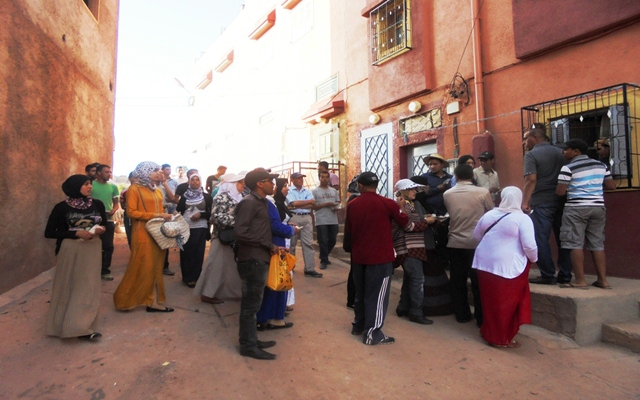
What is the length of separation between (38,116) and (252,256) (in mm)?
4467

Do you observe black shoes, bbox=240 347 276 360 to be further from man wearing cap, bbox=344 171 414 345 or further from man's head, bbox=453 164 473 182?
man's head, bbox=453 164 473 182

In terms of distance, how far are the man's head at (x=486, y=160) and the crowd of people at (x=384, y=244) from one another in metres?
0.79

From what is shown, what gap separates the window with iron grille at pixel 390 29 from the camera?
880cm

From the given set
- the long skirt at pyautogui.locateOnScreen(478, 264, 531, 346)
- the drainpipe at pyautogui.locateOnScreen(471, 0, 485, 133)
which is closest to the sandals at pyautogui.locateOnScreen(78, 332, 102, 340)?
the long skirt at pyautogui.locateOnScreen(478, 264, 531, 346)

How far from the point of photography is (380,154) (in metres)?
9.98

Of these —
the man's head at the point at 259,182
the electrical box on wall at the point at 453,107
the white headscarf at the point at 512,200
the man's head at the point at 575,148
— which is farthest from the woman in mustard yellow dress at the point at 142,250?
the electrical box on wall at the point at 453,107

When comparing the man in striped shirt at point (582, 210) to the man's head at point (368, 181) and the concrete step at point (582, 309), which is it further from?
the man's head at point (368, 181)

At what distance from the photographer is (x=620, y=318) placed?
14.2 ft

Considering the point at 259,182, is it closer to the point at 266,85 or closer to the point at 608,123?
the point at 608,123

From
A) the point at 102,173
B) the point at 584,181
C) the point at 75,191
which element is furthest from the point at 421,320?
the point at 102,173

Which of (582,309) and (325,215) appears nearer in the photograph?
(582,309)

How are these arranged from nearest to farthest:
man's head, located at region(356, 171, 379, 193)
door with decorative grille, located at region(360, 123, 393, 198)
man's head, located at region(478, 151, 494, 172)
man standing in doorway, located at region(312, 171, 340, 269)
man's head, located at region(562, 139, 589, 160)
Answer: man's head, located at region(356, 171, 379, 193) < man's head, located at region(562, 139, 589, 160) < man's head, located at region(478, 151, 494, 172) < man standing in doorway, located at region(312, 171, 340, 269) < door with decorative grille, located at region(360, 123, 393, 198)

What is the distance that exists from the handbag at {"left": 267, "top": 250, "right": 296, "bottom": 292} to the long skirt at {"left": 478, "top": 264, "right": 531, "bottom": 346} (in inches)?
80.5

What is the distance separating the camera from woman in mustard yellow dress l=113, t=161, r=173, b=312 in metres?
4.80
